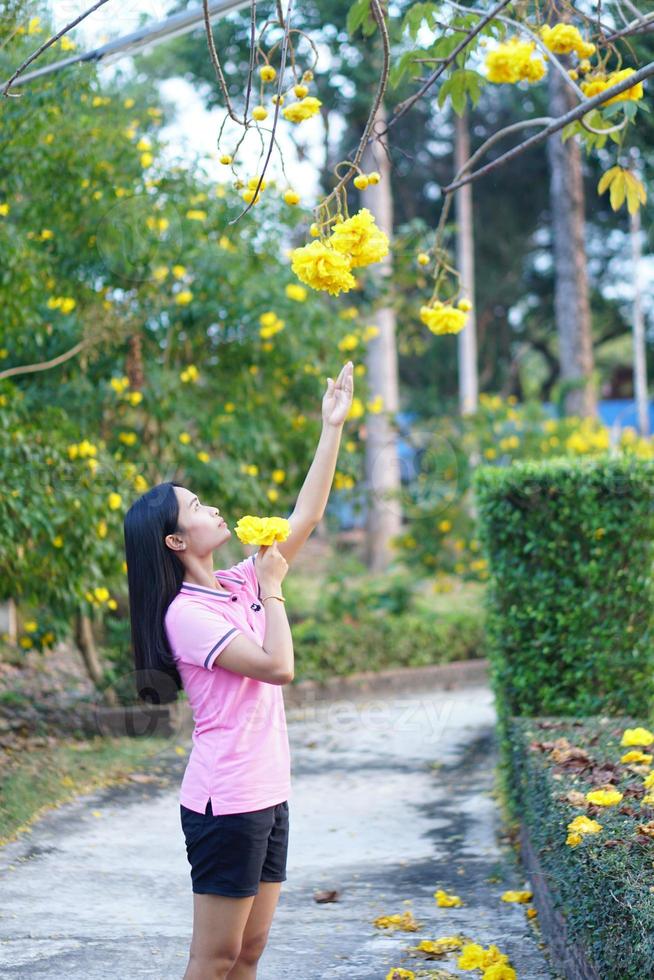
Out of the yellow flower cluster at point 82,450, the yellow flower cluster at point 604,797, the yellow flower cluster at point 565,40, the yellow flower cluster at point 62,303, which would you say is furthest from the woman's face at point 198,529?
the yellow flower cluster at point 62,303

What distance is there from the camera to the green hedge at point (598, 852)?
259cm

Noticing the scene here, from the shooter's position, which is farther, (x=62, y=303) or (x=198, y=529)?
(x=62, y=303)

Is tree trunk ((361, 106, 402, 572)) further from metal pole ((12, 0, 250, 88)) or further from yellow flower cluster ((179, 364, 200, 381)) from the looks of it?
metal pole ((12, 0, 250, 88))

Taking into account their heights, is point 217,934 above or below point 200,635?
below

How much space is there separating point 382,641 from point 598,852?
6.20 m

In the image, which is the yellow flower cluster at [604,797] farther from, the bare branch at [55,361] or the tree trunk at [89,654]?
the tree trunk at [89,654]

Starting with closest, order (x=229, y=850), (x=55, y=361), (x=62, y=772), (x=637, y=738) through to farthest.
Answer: (x=229, y=850) < (x=637, y=738) < (x=62, y=772) < (x=55, y=361)

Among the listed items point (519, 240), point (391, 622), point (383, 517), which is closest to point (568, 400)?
point (383, 517)

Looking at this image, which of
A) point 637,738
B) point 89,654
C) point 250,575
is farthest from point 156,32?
point 89,654

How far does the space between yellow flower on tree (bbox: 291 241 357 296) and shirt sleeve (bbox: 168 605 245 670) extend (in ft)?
2.64

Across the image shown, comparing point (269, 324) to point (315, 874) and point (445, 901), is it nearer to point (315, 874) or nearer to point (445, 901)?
point (315, 874)

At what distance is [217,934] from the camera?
2434mm

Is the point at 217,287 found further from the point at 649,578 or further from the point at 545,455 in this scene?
the point at 545,455

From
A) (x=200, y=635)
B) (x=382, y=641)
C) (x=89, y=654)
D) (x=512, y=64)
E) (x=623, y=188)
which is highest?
(x=512, y=64)
